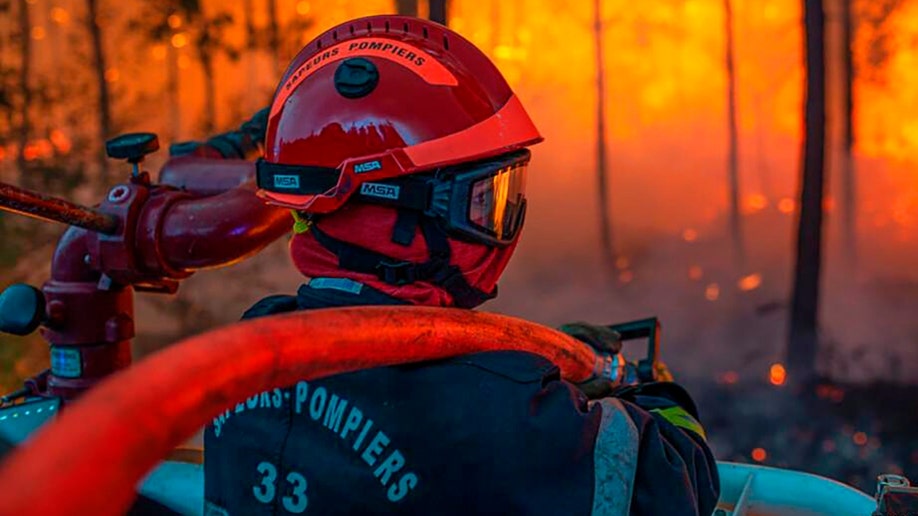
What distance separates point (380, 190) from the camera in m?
1.64

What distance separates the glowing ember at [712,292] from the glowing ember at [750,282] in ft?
0.53

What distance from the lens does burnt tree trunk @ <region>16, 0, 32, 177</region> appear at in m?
7.63

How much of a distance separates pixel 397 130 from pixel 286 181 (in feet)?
0.78

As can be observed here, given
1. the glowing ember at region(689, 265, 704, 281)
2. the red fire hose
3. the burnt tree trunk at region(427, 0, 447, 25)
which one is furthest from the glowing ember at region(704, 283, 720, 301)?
the red fire hose

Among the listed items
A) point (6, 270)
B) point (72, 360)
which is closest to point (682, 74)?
point (6, 270)

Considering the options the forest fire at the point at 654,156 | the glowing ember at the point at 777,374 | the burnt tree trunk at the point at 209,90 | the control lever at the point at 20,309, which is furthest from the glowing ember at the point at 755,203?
the control lever at the point at 20,309

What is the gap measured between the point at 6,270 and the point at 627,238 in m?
4.70

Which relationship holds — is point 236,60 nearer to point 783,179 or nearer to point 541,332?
point 783,179

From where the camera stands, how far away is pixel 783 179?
7148mm

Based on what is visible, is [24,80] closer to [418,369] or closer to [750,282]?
[750,282]

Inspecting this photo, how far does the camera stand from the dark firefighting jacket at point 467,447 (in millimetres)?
1421

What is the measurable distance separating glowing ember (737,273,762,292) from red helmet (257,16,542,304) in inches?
224

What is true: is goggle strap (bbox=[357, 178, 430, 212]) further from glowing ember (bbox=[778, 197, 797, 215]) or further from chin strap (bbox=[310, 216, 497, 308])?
glowing ember (bbox=[778, 197, 797, 215])

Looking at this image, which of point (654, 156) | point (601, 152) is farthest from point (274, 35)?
point (654, 156)
